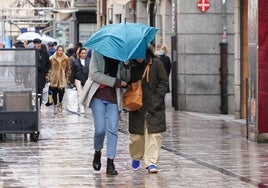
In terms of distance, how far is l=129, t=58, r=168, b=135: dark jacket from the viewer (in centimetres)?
1371

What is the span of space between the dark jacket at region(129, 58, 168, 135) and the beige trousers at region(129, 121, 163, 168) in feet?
0.32

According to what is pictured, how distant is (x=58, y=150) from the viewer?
17.0m

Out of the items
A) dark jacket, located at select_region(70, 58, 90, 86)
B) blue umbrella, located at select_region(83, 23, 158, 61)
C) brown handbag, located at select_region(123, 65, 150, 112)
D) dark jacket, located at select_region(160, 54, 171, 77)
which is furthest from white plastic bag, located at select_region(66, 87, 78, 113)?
brown handbag, located at select_region(123, 65, 150, 112)

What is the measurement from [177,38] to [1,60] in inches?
385

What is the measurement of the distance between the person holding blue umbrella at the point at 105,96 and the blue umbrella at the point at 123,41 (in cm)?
19

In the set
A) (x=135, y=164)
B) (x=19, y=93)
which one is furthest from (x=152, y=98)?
(x=19, y=93)

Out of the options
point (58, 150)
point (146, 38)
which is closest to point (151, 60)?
point (146, 38)

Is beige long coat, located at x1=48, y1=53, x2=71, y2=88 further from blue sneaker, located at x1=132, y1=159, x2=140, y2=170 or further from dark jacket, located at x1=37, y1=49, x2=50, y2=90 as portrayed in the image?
blue sneaker, located at x1=132, y1=159, x2=140, y2=170

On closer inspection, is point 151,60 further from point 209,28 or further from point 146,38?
point 209,28

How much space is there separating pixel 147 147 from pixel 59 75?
13.5 meters

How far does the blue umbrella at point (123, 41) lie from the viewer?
1336 cm

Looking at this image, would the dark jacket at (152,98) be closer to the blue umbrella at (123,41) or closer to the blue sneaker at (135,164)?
the blue umbrella at (123,41)

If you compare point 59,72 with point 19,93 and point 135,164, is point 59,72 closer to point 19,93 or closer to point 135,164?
point 19,93

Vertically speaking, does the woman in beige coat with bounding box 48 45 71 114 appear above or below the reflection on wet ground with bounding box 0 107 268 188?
above
